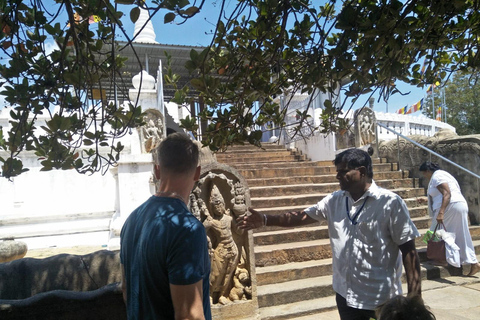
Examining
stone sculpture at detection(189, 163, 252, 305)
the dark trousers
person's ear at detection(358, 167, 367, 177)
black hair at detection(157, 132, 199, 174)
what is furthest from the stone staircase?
black hair at detection(157, 132, 199, 174)

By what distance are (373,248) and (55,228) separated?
24.7 ft

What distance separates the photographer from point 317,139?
33.4ft

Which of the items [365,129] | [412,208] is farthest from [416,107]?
[412,208]

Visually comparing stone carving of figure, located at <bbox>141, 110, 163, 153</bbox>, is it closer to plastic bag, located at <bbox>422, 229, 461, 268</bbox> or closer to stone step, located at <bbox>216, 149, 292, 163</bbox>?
stone step, located at <bbox>216, 149, 292, 163</bbox>

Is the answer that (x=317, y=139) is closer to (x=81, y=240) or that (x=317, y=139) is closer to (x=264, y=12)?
(x=81, y=240)

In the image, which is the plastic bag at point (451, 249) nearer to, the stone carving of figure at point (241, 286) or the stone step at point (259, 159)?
the stone carving of figure at point (241, 286)

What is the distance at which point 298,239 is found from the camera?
593cm

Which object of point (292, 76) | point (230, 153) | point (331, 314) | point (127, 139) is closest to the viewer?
point (292, 76)

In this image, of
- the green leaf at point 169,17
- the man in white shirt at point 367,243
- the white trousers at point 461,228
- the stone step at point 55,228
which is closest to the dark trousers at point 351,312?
the man in white shirt at point 367,243

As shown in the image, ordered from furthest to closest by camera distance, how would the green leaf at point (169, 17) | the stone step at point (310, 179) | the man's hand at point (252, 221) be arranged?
the stone step at point (310, 179)
the man's hand at point (252, 221)
the green leaf at point (169, 17)

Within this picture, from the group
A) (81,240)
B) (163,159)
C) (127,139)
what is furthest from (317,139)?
(163,159)

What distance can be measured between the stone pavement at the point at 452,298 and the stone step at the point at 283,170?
139 inches

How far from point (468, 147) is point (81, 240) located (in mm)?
7972

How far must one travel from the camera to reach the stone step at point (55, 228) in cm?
783
